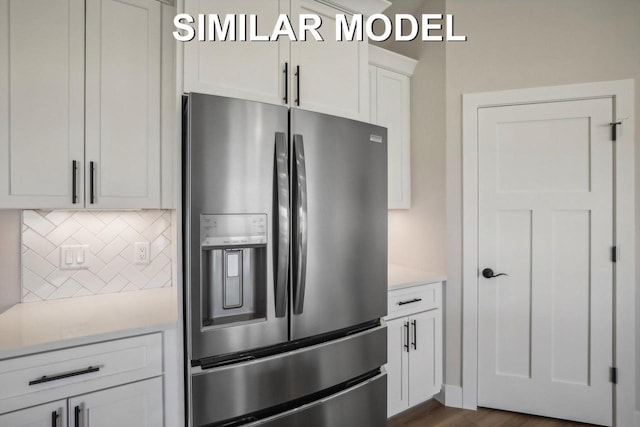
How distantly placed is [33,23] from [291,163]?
47.6 inches

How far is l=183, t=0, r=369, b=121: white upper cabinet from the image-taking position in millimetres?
1501

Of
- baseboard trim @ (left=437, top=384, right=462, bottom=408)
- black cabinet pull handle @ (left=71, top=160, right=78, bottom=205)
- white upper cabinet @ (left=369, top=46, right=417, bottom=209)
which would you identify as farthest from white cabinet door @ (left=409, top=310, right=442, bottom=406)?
black cabinet pull handle @ (left=71, top=160, right=78, bottom=205)

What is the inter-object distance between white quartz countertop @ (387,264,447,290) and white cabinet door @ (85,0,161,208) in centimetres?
143

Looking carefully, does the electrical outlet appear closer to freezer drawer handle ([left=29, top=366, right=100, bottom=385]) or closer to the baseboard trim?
freezer drawer handle ([left=29, top=366, right=100, bottom=385])

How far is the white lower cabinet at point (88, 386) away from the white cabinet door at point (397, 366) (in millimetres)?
1274

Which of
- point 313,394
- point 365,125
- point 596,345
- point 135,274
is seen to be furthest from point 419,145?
point 135,274

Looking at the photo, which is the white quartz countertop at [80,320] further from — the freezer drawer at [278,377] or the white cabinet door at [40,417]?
the freezer drawer at [278,377]

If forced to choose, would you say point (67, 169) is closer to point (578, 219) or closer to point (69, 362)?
point (69, 362)

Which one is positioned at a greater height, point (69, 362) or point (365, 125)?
point (365, 125)

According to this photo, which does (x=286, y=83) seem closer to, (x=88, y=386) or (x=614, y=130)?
(x=88, y=386)

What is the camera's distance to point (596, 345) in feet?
7.36

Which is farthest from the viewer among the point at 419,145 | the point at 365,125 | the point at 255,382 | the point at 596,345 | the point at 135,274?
the point at 419,145

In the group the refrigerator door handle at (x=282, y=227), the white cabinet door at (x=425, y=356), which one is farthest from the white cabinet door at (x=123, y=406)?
the white cabinet door at (x=425, y=356)

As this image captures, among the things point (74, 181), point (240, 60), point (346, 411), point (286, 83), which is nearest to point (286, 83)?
point (286, 83)
